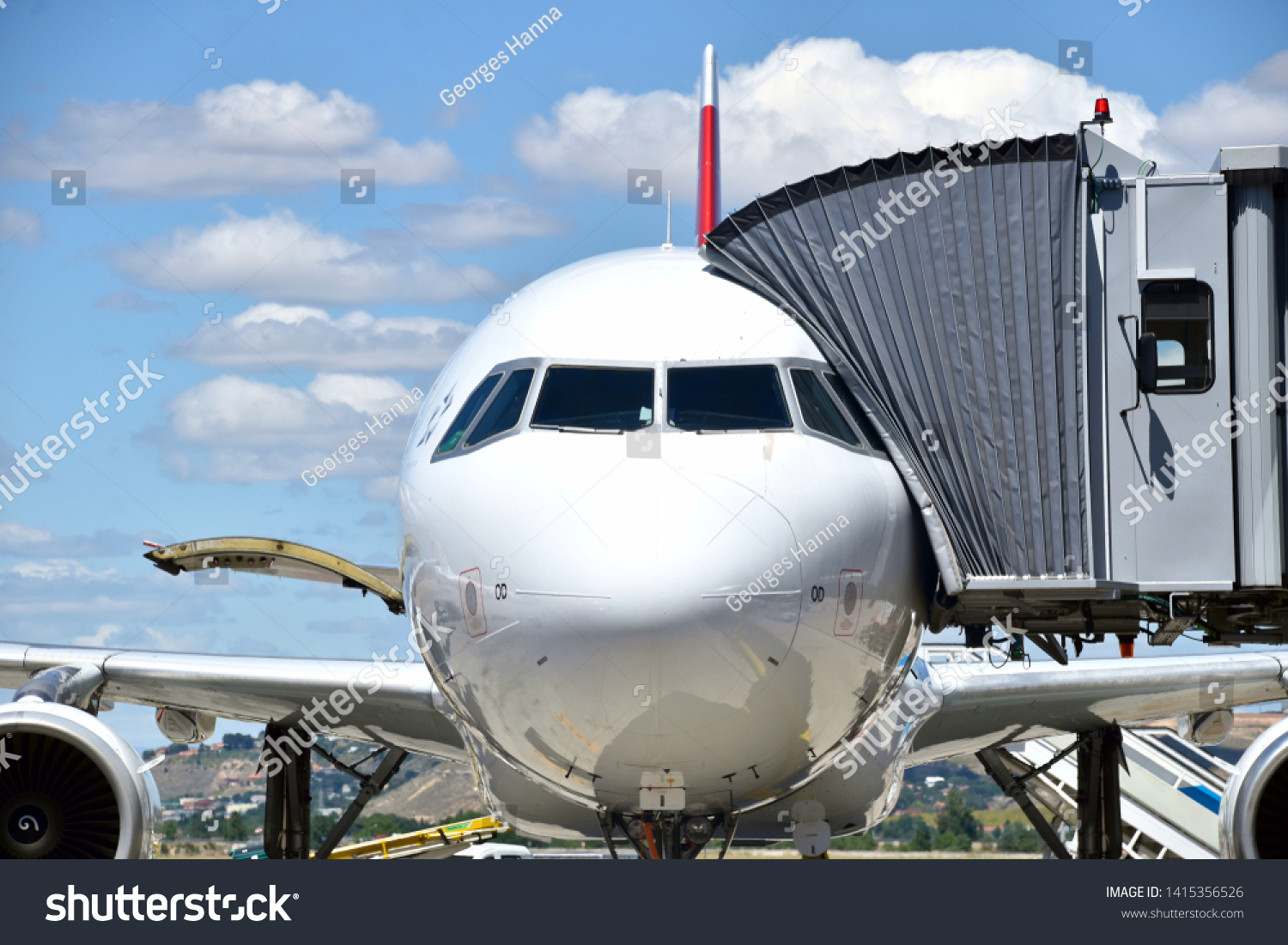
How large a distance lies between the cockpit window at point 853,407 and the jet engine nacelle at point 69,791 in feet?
18.3

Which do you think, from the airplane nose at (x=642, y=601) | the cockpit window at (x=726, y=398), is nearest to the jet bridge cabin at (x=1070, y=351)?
the cockpit window at (x=726, y=398)

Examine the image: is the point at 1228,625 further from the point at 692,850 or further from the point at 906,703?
the point at 692,850

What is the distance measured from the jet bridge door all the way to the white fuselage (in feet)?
4.32

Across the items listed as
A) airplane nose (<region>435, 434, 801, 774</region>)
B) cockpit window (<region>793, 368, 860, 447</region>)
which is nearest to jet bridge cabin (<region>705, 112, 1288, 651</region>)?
cockpit window (<region>793, 368, 860, 447</region>)

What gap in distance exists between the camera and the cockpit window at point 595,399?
8.14 metres

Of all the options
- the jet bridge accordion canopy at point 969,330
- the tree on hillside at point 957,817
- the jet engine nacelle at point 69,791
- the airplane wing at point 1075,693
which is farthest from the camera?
the tree on hillside at point 957,817

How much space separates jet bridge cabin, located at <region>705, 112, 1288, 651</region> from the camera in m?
8.67

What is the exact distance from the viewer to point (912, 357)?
8.78m

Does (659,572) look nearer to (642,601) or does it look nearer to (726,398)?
(642,601)

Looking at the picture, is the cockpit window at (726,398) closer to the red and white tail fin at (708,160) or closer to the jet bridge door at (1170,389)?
the jet bridge door at (1170,389)

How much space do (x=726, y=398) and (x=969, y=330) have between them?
157 cm

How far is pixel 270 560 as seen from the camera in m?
13.4
